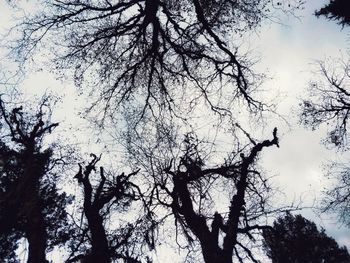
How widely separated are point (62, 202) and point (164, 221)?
23.4ft

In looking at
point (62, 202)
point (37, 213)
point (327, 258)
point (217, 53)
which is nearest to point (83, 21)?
point (217, 53)

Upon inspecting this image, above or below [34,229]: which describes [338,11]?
above

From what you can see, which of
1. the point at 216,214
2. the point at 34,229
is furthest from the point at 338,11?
the point at 34,229

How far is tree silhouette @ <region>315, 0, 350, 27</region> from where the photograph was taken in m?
13.4

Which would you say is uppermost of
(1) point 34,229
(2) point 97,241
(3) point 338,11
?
(3) point 338,11

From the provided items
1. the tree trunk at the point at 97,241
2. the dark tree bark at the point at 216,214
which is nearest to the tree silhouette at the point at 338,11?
the dark tree bark at the point at 216,214

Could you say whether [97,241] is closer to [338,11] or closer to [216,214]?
[216,214]

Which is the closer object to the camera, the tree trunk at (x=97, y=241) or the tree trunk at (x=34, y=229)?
the tree trunk at (x=97, y=241)

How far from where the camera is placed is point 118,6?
38.6 ft

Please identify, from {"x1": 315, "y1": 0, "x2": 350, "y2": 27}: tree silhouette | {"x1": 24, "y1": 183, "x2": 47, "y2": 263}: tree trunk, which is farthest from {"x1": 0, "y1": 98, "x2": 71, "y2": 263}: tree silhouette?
{"x1": 315, "y1": 0, "x2": 350, "y2": 27}: tree silhouette

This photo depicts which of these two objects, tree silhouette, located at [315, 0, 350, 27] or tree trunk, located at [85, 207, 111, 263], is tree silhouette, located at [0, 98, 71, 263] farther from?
tree silhouette, located at [315, 0, 350, 27]

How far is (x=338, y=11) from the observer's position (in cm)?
1360

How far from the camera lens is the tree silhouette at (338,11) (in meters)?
13.4

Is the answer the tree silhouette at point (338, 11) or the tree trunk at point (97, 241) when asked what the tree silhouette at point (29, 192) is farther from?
the tree silhouette at point (338, 11)
